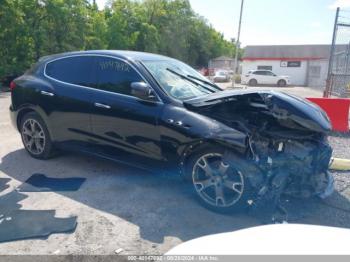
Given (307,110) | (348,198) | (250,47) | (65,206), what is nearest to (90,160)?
(65,206)

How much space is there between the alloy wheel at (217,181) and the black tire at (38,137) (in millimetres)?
2573

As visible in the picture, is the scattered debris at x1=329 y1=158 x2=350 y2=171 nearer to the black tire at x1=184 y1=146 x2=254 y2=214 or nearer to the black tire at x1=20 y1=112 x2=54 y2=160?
the black tire at x1=184 y1=146 x2=254 y2=214

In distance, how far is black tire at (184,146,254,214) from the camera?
3.29 meters

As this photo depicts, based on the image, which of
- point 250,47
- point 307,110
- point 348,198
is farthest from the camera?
point 250,47

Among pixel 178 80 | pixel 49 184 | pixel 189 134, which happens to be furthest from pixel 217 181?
pixel 49 184

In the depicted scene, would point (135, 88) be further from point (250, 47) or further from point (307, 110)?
point (250, 47)

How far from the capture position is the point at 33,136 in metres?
4.93

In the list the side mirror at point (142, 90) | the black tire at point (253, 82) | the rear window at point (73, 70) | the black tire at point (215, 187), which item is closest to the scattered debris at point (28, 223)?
the black tire at point (215, 187)

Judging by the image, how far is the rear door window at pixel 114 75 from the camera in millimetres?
4059

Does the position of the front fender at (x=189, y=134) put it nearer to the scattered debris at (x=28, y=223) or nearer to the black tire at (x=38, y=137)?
the scattered debris at (x=28, y=223)

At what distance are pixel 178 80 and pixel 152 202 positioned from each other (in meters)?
1.65

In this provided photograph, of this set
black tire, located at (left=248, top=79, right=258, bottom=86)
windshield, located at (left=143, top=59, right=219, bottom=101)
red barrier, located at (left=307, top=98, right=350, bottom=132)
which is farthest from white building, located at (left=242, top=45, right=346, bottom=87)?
windshield, located at (left=143, top=59, right=219, bottom=101)

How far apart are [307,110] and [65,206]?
2996mm

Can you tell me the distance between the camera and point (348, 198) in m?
3.87
